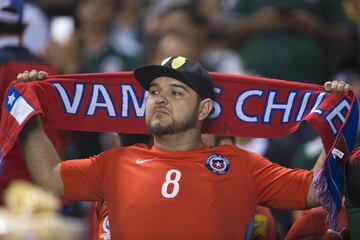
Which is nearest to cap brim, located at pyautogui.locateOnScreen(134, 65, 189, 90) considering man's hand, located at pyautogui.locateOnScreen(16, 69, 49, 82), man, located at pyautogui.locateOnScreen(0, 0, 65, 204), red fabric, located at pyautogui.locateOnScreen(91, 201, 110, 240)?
man's hand, located at pyautogui.locateOnScreen(16, 69, 49, 82)

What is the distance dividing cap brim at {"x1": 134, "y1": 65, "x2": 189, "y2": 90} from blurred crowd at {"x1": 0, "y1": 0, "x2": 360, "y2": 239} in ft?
9.05

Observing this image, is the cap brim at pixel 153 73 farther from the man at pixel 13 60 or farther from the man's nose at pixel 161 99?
the man at pixel 13 60

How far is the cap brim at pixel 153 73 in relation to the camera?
5.58 metres

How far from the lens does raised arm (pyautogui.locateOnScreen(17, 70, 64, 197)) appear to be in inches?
218

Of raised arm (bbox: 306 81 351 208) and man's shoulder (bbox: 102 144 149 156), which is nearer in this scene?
raised arm (bbox: 306 81 351 208)

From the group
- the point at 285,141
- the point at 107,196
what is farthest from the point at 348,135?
the point at 285,141

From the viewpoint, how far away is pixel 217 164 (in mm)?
5508

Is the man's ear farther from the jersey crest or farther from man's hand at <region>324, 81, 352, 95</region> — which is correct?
man's hand at <region>324, 81, 352, 95</region>

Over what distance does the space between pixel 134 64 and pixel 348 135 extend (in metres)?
4.81

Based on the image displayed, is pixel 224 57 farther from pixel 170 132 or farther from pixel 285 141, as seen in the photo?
pixel 170 132

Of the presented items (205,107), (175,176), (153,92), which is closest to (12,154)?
(153,92)

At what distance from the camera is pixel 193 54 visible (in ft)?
31.2

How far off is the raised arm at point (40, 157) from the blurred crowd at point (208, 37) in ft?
9.48

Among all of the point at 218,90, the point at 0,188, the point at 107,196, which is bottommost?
the point at 0,188
